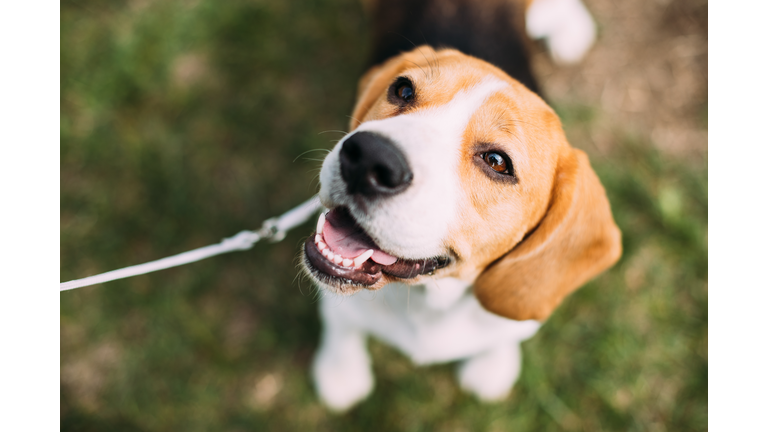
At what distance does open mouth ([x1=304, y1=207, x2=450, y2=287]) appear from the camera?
1898 mm

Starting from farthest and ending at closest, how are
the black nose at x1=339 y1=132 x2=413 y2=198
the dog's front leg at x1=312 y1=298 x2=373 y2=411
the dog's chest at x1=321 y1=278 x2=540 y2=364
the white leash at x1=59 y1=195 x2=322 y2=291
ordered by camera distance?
1. the dog's front leg at x1=312 y1=298 x2=373 y2=411
2. the dog's chest at x1=321 y1=278 x2=540 y2=364
3. the white leash at x1=59 y1=195 x2=322 y2=291
4. the black nose at x1=339 y1=132 x2=413 y2=198

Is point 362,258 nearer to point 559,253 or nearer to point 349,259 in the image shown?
point 349,259

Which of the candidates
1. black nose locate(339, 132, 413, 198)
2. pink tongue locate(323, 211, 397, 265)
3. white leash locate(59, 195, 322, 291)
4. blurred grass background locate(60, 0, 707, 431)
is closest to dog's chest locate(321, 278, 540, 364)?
pink tongue locate(323, 211, 397, 265)

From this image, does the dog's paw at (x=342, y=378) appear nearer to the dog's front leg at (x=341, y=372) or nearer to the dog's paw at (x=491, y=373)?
the dog's front leg at (x=341, y=372)

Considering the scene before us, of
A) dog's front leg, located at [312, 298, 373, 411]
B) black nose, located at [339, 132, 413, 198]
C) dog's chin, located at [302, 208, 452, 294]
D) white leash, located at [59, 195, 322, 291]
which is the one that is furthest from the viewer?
dog's front leg, located at [312, 298, 373, 411]

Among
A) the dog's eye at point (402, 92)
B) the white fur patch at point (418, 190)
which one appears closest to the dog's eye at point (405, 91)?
the dog's eye at point (402, 92)

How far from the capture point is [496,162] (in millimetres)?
1917

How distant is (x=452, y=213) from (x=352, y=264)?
0.45 metres

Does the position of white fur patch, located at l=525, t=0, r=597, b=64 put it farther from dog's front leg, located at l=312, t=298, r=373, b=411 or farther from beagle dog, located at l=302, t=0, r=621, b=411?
dog's front leg, located at l=312, t=298, r=373, b=411

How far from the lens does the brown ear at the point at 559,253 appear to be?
6.72 feet

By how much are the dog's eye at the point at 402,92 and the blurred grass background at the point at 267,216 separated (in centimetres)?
179

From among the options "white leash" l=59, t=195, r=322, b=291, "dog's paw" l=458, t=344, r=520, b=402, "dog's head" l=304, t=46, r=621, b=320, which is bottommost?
"dog's paw" l=458, t=344, r=520, b=402

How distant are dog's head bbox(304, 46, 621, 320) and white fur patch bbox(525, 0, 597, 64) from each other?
2.08m

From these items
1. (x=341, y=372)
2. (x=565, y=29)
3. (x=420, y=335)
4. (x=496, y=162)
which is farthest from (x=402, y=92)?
(x=565, y=29)
